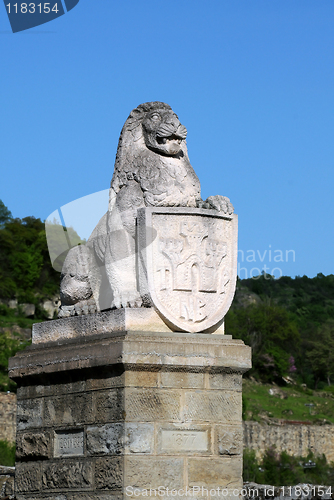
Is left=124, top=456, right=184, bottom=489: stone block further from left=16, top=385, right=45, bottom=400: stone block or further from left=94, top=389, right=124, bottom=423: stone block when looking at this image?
left=16, top=385, right=45, bottom=400: stone block

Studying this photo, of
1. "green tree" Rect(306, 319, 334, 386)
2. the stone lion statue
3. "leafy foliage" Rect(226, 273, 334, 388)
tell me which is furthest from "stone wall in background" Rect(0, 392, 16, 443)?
the stone lion statue

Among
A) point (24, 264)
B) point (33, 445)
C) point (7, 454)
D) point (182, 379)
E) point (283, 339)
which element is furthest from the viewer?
point (24, 264)

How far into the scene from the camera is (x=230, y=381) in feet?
23.5

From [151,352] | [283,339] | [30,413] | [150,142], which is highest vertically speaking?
[283,339]

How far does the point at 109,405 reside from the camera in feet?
22.5

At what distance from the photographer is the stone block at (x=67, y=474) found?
6941 mm

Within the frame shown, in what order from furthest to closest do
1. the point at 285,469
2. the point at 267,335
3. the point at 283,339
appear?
the point at 283,339
the point at 267,335
the point at 285,469

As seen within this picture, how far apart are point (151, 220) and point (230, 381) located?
1324mm

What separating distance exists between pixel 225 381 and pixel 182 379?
1.23ft

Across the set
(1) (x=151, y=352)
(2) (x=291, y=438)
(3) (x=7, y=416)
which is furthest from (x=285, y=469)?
(1) (x=151, y=352)

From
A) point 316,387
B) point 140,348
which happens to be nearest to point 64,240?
point 140,348

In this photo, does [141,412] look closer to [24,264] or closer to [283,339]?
[283,339]

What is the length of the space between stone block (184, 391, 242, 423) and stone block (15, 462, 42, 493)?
132cm

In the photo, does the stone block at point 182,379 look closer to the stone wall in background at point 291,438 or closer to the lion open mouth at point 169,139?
the lion open mouth at point 169,139
